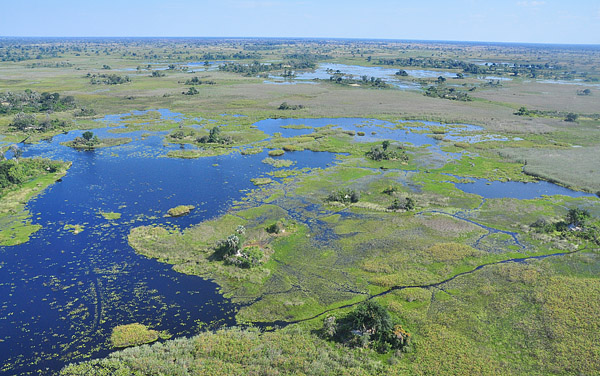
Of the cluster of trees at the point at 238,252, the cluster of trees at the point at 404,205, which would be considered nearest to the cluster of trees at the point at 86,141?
the cluster of trees at the point at 238,252

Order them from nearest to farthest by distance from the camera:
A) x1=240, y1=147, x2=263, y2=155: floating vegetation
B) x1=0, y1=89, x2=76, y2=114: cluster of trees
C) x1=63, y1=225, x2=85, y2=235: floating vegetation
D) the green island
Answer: the green island → x1=63, y1=225, x2=85, y2=235: floating vegetation → x1=240, y1=147, x2=263, y2=155: floating vegetation → x1=0, y1=89, x2=76, y2=114: cluster of trees

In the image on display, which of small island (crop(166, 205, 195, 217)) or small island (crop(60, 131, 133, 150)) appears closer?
small island (crop(166, 205, 195, 217))

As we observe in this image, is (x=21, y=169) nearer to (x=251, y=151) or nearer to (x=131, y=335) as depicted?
(x=251, y=151)

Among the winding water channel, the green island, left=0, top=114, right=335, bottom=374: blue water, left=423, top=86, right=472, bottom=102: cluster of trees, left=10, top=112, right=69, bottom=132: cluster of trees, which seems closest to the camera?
left=0, top=114, right=335, bottom=374: blue water

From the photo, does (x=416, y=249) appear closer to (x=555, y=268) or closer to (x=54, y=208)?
(x=555, y=268)

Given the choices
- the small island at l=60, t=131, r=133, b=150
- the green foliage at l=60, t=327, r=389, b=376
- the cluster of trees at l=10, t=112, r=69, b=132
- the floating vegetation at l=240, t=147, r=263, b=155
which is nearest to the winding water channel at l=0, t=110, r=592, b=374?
the green foliage at l=60, t=327, r=389, b=376

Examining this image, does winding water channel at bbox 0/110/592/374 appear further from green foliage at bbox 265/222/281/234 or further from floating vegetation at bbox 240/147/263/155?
green foliage at bbox 265/222/281/234

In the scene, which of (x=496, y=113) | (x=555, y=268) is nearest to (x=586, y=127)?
(x=496, y=113)
